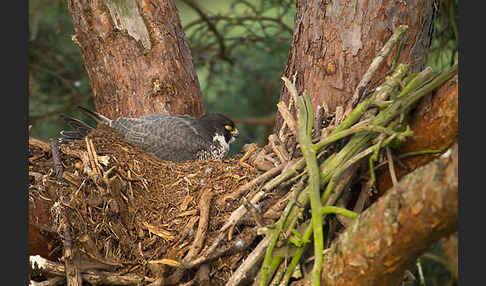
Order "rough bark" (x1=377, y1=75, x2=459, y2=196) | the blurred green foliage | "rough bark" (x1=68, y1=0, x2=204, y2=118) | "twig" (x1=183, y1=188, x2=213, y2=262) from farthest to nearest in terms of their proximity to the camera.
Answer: the blurred green foliage → "rough bark" (x1=68, y1=0, x2=204, y2=118) → "twig" (x1=183, y1=188, x2=213, y2=262) → "rough bark" (x1=377, y1=75, x2=459, y2=196)

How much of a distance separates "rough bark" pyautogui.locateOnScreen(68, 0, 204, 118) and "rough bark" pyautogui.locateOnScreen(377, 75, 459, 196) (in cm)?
165

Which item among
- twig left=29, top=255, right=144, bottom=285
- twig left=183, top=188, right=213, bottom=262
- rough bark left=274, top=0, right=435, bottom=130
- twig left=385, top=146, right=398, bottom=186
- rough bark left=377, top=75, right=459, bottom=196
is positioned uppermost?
rough bark left=274, top=0, right=435, bottom=130

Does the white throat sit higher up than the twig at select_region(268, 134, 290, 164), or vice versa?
the twig at select_region(268, 134, 290, 164)

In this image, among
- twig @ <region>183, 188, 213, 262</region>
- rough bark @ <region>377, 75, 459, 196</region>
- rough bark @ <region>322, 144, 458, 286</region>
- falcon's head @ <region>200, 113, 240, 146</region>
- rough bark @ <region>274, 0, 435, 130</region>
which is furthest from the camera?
falcon's head @ <region>200, 113, 240, 146</region>

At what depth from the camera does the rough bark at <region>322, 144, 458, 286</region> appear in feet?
4.53

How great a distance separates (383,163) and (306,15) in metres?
1.00

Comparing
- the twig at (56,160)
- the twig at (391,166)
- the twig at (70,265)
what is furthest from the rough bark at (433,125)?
the twig at (56,160)

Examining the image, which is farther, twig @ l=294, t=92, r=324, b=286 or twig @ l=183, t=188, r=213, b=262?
twig @ l=183, t=188, r=213, b=262

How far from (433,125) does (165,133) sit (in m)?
1.72

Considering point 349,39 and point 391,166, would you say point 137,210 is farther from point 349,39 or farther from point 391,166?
point 349,39

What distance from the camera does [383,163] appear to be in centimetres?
186

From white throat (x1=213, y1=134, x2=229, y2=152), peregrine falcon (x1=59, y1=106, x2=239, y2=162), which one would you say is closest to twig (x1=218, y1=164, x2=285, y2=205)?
peregrine falcon (x1=59, y1=106, x2=239, y2=162)

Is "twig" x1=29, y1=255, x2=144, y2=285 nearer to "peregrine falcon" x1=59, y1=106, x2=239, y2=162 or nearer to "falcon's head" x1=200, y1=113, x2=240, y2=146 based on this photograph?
"peregrine falcon" x1=59, y1=106, x2=239, y2=162

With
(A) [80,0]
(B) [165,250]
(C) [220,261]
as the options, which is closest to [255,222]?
(C) [220,261]
